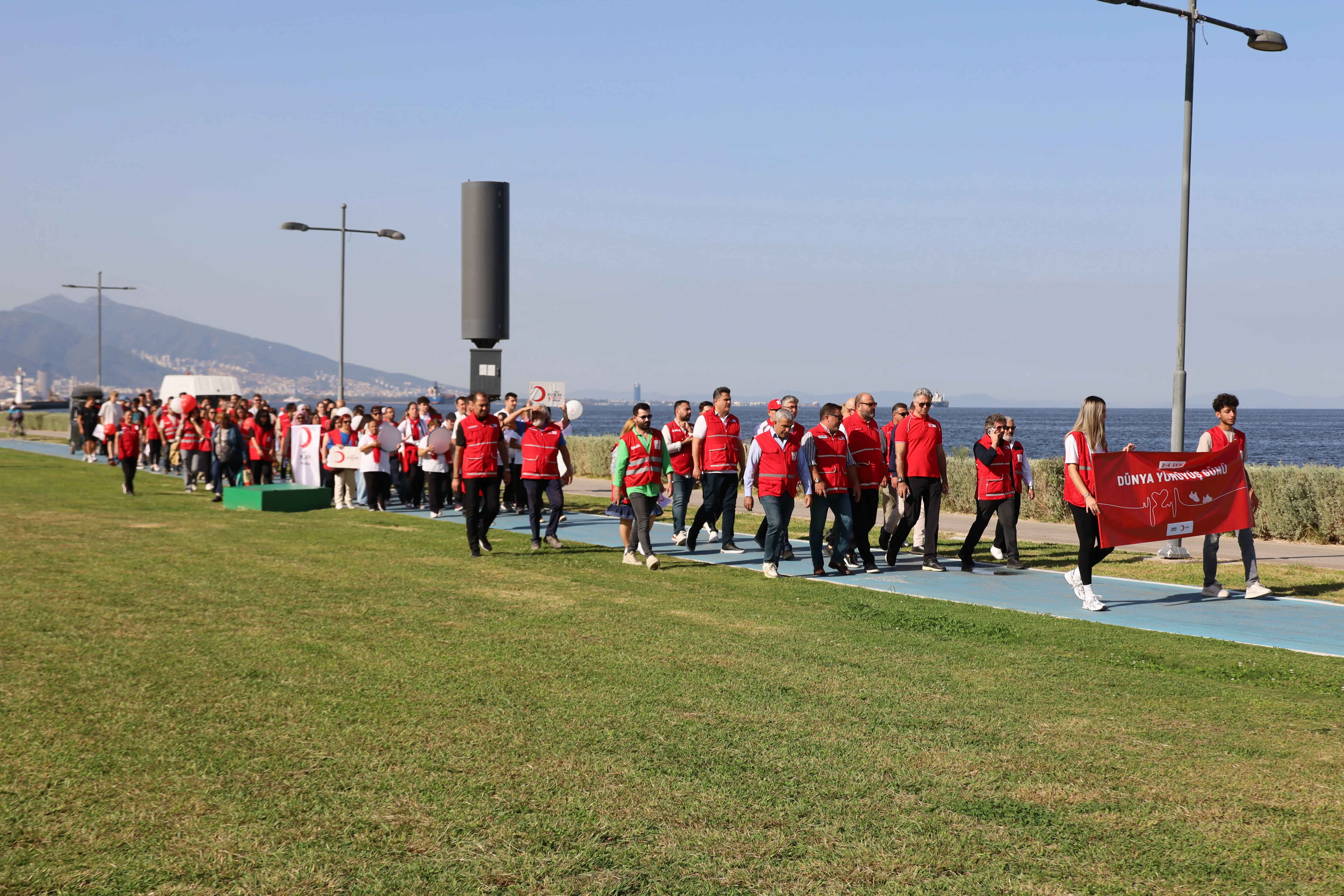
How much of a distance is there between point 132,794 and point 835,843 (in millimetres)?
2952

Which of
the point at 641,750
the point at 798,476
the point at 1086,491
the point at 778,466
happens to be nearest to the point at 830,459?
the point at 798,476

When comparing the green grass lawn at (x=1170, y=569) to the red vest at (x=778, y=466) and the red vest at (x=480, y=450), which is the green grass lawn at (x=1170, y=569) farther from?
the red vest at (x=480, y=450)

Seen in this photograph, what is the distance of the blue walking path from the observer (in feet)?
30.1

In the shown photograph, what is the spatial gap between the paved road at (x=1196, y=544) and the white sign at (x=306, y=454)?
8.50 meters

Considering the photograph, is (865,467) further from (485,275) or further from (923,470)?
(485,275)

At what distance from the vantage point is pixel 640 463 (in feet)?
41.5

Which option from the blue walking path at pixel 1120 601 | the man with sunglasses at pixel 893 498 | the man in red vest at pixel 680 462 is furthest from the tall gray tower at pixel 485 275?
the man with sunglasses at pixel 893 498

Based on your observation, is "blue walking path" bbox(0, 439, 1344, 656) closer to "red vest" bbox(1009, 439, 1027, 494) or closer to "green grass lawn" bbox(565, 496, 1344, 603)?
"green grass lawn" bbox(565, 496, 1344, 603)

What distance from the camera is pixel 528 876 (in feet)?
13.3

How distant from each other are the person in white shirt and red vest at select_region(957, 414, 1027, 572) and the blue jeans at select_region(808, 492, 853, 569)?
4.54ft

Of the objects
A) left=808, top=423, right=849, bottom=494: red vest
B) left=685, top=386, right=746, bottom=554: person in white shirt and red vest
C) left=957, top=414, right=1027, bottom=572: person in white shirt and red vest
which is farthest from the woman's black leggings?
left=685, top=386, right=746, bottom=554: person in white shirt and red vest

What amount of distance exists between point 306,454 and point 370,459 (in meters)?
3.93

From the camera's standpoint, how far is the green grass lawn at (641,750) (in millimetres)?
4156

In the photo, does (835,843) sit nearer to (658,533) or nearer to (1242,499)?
(1242,499)
